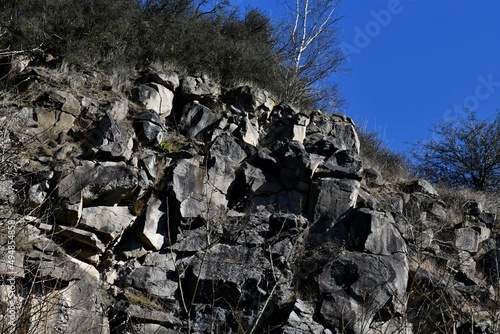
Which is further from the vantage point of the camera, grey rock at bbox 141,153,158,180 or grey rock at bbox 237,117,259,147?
grey rock at bbox 237,117,259,147

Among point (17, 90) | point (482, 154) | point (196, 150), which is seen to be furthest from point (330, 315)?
point (482, 154)

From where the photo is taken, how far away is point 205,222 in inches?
391

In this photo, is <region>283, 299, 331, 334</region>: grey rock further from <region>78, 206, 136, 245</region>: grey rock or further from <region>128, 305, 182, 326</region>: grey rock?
<region>78, 206, 136, 245</region>: grey rock

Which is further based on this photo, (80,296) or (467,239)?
(467,239)

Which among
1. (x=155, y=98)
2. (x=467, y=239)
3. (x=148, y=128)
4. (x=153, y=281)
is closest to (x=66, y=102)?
(x=148, y=128)

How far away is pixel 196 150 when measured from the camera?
14172 mm

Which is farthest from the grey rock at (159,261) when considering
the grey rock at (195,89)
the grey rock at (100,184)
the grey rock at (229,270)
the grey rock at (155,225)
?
the grey rock at (195,89)

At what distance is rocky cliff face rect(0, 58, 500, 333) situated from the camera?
10727mm

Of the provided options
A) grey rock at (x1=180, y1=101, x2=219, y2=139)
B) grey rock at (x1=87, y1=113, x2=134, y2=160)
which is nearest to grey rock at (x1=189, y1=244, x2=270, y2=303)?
grey rock at (x1=87, y1=113, x2=134, y2=160)

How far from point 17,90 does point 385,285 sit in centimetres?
834

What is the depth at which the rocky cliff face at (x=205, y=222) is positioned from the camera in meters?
10.7

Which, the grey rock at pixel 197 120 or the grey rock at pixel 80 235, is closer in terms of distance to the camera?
the grey rock at pixel 80 235

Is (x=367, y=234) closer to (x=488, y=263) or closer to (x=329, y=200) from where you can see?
(x=329, y=200)

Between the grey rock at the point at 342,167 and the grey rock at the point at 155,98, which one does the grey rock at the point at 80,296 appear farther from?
the grey rock at the point at 342,167
